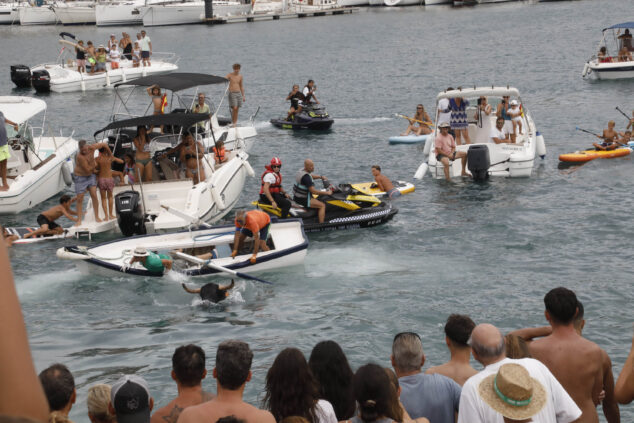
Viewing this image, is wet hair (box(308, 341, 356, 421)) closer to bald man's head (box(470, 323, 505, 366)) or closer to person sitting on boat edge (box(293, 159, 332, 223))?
bald man's head (box(470, 323, 505, 366))

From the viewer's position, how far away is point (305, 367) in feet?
16.8

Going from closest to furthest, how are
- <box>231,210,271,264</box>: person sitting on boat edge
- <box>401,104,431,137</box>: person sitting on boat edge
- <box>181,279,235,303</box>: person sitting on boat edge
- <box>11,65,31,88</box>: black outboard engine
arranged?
<box>181,279,235,303</box>: person sitting on boat edge < <box>231,210,271,264</box>: person sitting on boat edge < <box>401,104,431,137</box>: person sitting on boat edge < <box>11,65,31,88</box>: black outboard engine

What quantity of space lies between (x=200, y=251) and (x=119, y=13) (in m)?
81.7

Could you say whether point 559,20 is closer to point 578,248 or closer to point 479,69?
point 479,69

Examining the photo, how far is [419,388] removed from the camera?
5.38m

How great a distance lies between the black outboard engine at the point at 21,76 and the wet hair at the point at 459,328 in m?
43.0

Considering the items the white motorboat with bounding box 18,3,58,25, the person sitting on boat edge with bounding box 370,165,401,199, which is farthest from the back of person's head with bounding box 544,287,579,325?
the white motorboat with bounding box 18,3,58,25

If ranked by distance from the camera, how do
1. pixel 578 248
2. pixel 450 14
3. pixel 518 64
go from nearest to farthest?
1. pixel 578 248
2. pixel 518 64
3. pixel 450 14

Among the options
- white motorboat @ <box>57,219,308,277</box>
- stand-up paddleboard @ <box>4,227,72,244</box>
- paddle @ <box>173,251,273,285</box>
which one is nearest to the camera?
paddle @ <box>173,251,273,285</box>

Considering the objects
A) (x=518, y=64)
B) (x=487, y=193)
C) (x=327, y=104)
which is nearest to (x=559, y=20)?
(x=518, y=64)

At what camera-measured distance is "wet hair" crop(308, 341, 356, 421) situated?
215 inches

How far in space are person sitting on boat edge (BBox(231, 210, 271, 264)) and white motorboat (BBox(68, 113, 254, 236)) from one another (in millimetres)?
1783

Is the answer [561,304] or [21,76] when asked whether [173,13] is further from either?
[561,304]

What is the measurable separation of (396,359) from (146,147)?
13247mm
